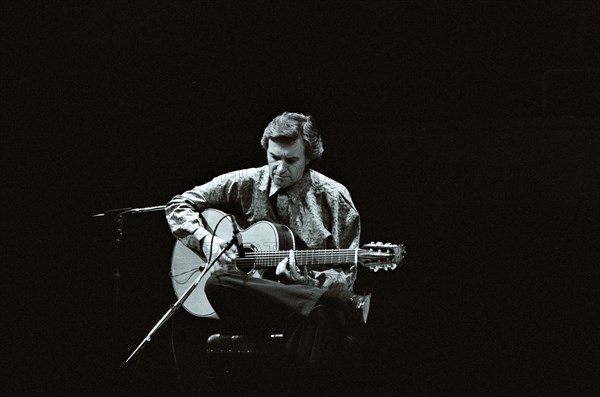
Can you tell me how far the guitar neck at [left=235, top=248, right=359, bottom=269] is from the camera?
8.92ft

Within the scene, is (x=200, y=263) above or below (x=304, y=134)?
below

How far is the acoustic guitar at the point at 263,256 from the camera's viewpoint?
271 cm

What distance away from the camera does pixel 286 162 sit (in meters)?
2.85

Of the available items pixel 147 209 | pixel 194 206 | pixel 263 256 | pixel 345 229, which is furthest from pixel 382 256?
pixel 147 209

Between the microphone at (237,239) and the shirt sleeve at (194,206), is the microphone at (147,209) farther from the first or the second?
the microphone at (237,239)

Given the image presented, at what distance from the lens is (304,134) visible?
2.86 m

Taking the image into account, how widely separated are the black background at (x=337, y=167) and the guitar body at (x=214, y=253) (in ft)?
0.64

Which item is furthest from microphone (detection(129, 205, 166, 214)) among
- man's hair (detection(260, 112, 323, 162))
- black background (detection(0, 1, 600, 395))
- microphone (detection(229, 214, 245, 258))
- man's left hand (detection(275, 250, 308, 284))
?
man's left hand (detection(275, 250, 308, 284))

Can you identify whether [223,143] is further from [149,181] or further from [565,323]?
[565,323]

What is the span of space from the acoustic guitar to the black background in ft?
0.70

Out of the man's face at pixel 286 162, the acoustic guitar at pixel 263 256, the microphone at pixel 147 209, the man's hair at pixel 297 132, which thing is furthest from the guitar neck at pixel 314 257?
the microphone at pixel 147 209

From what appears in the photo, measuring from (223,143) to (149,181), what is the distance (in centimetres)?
38

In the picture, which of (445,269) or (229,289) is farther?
(445,269)

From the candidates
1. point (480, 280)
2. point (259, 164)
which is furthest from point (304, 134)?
point (480, 280)
